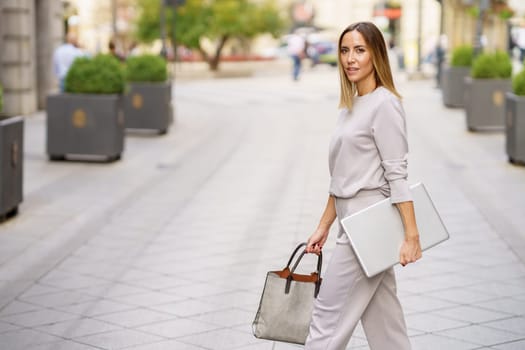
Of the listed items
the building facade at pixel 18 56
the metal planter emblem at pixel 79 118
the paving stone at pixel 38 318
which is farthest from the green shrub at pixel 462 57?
the paving stone at pixel 38 318

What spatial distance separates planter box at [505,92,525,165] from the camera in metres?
13.5

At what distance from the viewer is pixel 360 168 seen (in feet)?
14.6

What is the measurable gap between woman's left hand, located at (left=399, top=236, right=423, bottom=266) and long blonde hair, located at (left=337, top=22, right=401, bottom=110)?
566 mm

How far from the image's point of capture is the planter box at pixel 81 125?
14523mm

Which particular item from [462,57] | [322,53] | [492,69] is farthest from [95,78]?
[322,53]

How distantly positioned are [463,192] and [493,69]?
287 inches

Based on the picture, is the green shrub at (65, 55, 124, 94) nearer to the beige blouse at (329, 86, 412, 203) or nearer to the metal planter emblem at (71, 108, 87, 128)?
the metal planter emblem at (71, 108, 87, 128)

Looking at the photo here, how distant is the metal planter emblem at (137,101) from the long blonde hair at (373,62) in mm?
14308

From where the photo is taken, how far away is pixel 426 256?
8.54 meters

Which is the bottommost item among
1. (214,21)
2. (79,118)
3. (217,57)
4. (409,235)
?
(79,118)

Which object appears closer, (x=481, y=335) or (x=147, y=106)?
(x=481, y=335)

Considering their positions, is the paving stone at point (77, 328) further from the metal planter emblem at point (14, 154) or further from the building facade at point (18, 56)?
the building facade at point (18, 56)

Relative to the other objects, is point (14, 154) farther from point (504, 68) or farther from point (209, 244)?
point (504, 68)

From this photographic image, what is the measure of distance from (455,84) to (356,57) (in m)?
19.3
